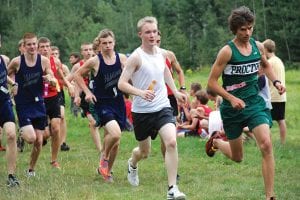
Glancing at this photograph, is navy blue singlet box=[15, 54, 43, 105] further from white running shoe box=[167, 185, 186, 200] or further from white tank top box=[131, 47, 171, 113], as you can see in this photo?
white running shoe box=[167, 185, 186, 200]

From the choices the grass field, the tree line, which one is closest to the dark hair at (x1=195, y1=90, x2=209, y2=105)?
the grass field

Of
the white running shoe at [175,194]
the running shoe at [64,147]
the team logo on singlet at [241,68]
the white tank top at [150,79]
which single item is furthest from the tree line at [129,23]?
the white running shoe at [175,194]

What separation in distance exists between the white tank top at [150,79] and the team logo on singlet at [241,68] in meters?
1.03

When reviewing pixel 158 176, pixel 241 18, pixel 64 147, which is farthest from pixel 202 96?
pixel 241 18

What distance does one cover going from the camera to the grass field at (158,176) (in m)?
8.32

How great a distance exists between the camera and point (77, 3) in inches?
3317

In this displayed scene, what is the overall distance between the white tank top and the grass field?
113 centimetres

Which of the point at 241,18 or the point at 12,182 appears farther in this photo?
the point at 12,182

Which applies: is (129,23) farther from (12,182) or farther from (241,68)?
(241,68)

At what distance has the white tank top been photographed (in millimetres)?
8180

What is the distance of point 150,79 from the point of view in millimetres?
8180

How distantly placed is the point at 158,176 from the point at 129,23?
61.7 meters

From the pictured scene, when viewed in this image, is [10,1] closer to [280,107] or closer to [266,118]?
[280,107]

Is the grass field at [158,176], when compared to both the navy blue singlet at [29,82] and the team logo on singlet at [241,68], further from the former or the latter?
the team logo on singlet at [241,68]
